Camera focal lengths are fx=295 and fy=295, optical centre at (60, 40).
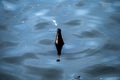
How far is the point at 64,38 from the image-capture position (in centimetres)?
805

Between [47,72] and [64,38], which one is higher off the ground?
[64,38]

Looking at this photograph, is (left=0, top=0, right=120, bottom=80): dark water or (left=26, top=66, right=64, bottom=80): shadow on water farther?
(left=0, top=0, right=120, bottom=80): dark water

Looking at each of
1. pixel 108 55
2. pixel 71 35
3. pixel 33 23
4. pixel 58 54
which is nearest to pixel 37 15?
pixel 33 23

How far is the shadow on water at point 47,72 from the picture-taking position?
6.79 meters

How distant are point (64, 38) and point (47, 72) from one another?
143cm

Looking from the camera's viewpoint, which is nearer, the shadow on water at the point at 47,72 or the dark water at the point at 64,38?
the shadow on water at the point at 47,72

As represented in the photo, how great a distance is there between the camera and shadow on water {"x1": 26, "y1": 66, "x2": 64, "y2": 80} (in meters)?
6.79

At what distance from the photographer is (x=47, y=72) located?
6.95m

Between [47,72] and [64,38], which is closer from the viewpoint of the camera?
[47,72]

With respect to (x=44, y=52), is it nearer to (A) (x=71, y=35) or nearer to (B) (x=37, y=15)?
(A) (x=71, y=35)

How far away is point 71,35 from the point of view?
26.7 feet

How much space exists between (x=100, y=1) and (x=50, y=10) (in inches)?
67.2

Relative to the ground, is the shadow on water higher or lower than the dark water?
lower

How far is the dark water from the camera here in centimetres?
694
